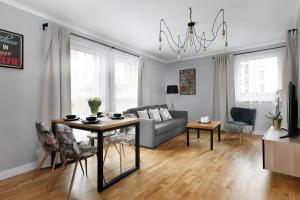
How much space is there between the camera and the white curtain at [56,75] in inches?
111

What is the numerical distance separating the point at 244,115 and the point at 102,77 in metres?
3.78

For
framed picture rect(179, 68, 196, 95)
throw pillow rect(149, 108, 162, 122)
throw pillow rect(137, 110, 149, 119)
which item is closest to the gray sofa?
throw pillow rect(137, 110, 149, 119)

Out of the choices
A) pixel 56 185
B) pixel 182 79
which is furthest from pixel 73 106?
pixel 182 79

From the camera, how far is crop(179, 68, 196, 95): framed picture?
5.98m

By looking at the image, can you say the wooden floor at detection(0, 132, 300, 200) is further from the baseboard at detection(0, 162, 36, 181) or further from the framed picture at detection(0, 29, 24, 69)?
the framed picture at detection(0, 29, 24, 69)

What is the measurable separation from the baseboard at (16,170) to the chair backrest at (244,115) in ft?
15.4

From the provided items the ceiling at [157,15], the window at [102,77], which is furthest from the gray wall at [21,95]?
the window at [102,77]

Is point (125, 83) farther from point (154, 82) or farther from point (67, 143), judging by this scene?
point (67, 143)

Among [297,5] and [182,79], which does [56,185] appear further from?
[182,79]

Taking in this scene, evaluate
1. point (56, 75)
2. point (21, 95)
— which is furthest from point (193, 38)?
point (21, 95)

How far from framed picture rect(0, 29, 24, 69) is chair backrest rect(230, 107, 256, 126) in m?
4.87

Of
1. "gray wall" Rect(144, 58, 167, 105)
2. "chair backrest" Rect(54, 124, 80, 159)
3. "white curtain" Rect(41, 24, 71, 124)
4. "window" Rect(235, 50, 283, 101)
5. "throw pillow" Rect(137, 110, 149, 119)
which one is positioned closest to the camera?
"chair backrest" Rect(54, 124, 80, 159)

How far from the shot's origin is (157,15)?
2945mm

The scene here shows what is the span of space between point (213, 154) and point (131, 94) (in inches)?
104
